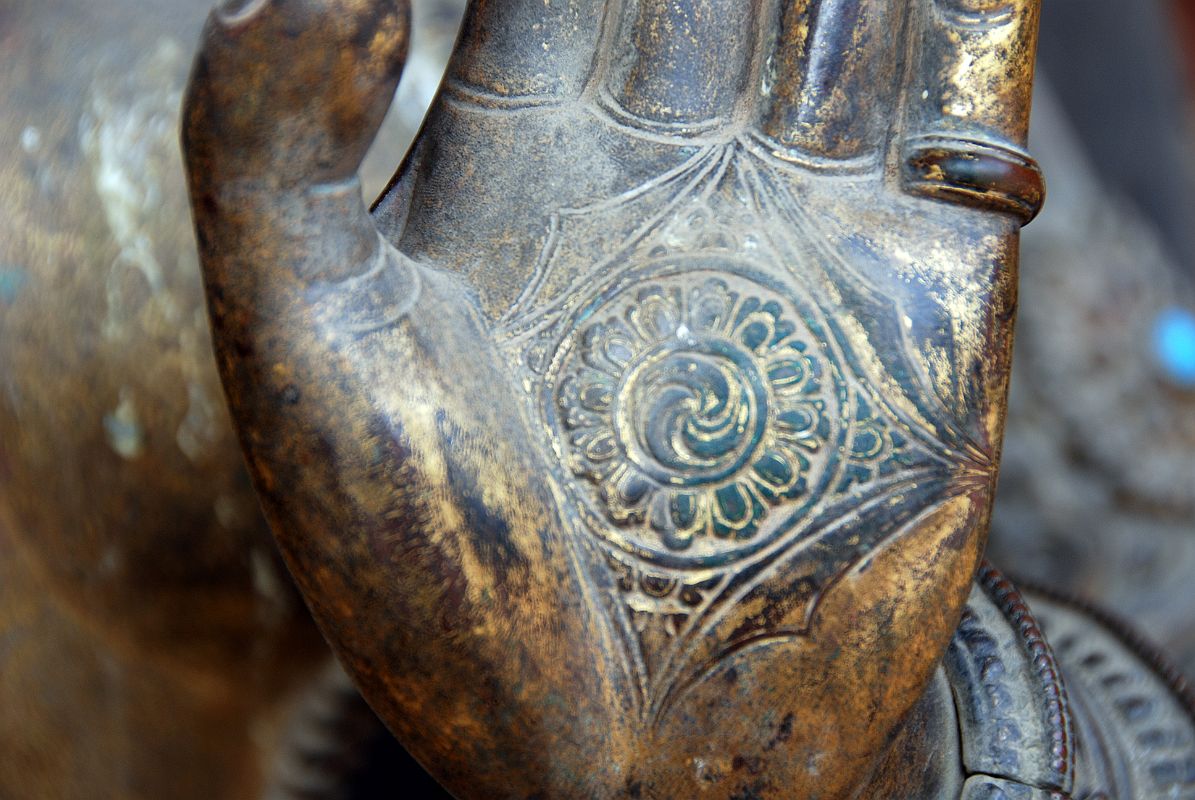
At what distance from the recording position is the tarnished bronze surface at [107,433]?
109 cm

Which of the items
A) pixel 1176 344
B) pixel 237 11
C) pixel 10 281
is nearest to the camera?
pixel 237 11

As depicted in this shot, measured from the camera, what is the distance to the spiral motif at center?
2.17 feet

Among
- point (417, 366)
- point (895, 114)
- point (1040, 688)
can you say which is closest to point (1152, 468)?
point (1040, 688)

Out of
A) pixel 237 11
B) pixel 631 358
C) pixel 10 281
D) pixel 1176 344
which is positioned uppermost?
pixel 237 11

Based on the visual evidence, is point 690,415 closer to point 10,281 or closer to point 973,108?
point 973,108

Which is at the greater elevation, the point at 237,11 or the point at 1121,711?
the point at 237,11

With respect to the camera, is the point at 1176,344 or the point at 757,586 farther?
the point at 1176,344

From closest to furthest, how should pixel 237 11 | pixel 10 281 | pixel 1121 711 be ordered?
pixel 237 11
pixel 1121 711
pixel 10 281

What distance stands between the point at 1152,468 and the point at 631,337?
1.21 meters

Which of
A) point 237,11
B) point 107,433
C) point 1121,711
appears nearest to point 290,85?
point 237,11

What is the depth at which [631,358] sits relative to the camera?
26.5 inches

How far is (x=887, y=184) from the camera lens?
0.73 metres

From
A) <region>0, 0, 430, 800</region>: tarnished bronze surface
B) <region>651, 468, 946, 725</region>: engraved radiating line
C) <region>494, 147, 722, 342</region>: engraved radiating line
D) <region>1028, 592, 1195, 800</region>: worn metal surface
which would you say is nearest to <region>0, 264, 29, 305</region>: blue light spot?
<region>0, 0, 430, 800</region>: tarnished bronze surface

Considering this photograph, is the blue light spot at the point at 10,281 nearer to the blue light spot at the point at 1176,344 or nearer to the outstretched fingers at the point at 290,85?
the outstretched fingers at the point at 290,85
